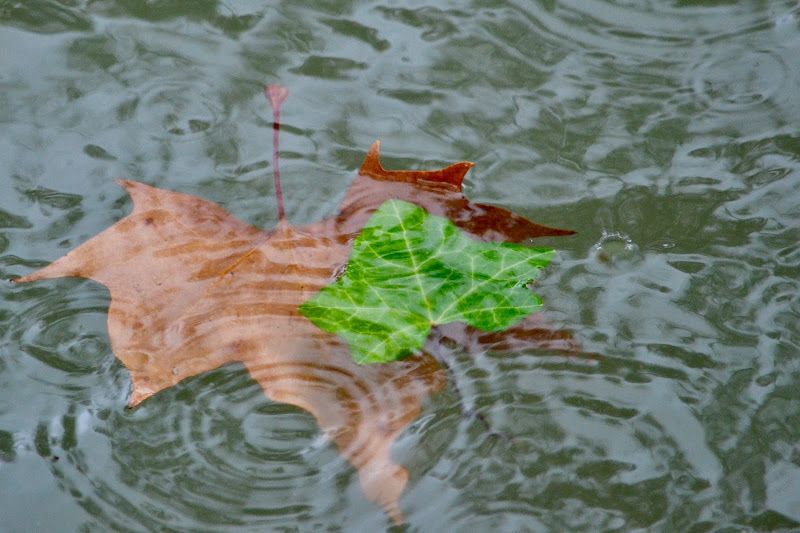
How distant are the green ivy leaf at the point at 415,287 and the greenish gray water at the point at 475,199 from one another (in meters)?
0.17

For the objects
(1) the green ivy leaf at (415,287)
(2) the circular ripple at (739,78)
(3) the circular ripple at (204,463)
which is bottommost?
(3) the circular ripple at (204,463)

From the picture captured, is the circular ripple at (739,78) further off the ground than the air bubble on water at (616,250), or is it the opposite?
the circular ripple at (739,78)

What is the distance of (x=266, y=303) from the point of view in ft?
6.56

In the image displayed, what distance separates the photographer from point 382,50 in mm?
2764

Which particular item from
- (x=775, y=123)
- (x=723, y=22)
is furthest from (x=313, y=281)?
(x=723, y=22)

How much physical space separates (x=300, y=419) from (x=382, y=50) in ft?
4.86

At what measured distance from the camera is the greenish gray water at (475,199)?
185 cm

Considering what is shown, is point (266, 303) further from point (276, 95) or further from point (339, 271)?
point (276, 95)

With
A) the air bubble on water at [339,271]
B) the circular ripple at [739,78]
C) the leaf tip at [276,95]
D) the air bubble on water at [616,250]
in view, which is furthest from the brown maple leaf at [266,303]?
the circular ripple at [739,78]

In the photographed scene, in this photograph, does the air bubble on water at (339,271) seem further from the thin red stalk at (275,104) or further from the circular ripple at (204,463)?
the thin red stalk at (275,104)

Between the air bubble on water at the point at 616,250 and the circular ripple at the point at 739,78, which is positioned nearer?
the air bubble on water at the point at 616,250

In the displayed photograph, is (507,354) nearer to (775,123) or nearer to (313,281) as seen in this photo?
(313,281)

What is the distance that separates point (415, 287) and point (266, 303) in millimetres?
408

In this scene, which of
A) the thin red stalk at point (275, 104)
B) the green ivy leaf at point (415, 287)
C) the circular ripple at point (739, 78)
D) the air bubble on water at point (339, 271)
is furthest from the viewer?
the circular ripple at point (739, 78)
